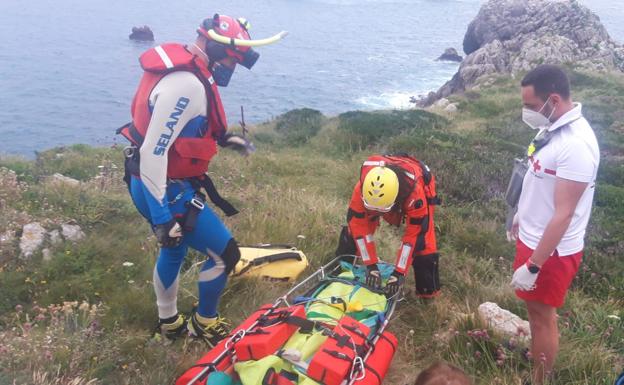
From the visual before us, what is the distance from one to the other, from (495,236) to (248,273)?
3195mm

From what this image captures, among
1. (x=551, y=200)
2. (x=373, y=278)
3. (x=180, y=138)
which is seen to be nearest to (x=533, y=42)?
(x=373, y=278)

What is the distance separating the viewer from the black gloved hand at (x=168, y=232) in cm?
316

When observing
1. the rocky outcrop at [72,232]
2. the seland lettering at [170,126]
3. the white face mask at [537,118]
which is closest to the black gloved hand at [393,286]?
the white face mask at [537,118]

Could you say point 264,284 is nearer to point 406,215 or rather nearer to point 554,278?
point 406,215

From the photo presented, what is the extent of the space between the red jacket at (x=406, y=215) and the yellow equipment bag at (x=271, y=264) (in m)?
0.81

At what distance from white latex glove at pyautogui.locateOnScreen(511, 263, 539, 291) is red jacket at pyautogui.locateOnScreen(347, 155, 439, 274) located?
1232 millimetres

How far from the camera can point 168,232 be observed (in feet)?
10.4

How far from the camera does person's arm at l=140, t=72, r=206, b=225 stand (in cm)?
302

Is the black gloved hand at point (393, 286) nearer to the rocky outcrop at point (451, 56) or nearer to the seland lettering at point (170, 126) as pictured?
the seland lettering at point (170, 126)

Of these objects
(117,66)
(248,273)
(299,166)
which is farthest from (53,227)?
(117,66)

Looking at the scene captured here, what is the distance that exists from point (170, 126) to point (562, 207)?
2.30 meters

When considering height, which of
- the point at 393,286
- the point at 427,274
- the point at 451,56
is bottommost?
the point at 451,56

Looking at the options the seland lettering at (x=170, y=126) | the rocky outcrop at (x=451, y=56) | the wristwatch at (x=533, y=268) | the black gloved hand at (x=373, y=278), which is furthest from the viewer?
the rocky outcrop at (x=451, y=56)

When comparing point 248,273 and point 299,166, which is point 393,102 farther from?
point 248,273
